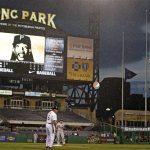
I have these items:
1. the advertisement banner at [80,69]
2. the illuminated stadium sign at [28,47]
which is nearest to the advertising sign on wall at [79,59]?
the advertisement banner at [80,69]

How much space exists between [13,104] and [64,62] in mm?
12643

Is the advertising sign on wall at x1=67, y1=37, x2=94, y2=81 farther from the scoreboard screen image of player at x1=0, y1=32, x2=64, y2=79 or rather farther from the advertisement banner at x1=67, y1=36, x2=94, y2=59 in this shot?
the scoreboard screen image of player at x1=0, y1=32, x2=64, y2=79

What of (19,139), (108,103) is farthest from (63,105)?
(108,103)

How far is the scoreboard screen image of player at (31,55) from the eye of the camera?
268ft

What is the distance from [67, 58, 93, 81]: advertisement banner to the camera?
86.6 metres

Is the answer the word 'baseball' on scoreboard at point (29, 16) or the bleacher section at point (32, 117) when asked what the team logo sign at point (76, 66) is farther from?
the bleacher section at point (32, 117)

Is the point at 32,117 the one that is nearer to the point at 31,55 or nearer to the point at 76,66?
the point at 31,55

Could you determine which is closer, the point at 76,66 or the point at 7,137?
the point at 7,137

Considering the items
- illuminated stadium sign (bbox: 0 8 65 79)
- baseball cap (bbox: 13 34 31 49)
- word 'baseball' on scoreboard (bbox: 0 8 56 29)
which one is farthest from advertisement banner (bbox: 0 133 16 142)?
word 'baseball' on scoreboard (bbox: 0 8 56 29)

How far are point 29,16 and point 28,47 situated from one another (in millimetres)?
8438

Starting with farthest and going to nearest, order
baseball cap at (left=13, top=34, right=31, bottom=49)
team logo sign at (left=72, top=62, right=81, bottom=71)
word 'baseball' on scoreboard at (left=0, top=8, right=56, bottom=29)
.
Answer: team logo sign at (left=72, top=62, right=81, bottom=71) < word 'baseball' on scoreboard at (left=0, top=8, right=56, bottom=29) < baseball cap at (left=13, top=34, right=31, bottom=49)

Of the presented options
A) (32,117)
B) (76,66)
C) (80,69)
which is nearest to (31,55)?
(76,66)

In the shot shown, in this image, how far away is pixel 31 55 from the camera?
83.2 metres

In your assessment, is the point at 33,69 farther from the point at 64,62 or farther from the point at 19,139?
the point at 19,139
